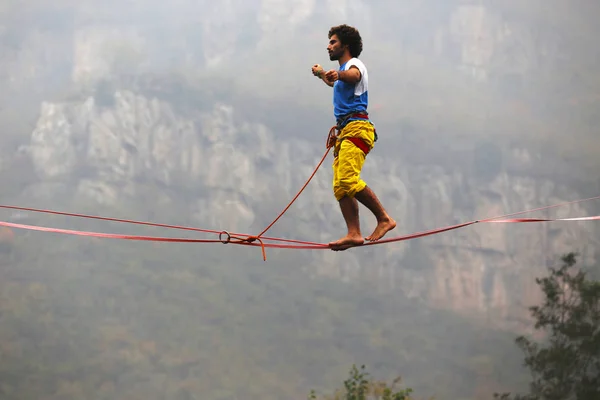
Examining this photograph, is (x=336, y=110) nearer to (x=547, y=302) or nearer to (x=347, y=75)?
(x=347, y=75)

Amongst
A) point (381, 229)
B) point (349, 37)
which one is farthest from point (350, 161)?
point (349, 37)

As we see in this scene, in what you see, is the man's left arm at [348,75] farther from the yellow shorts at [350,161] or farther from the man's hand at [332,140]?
the man's hand at [332,140]

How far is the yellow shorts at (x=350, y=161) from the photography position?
8.11 meters

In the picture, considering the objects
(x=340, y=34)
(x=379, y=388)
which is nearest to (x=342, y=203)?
(x=340, y=34)

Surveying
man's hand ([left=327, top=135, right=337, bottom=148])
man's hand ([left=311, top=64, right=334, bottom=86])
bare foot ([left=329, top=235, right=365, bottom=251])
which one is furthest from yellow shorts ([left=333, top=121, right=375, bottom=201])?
man's hand ([left=311, top=64, right=334, bottom=86])

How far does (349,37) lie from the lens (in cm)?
830

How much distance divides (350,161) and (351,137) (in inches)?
8.4

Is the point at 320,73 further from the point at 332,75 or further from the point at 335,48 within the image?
the point at 335,48

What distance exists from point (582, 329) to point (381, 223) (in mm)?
37637

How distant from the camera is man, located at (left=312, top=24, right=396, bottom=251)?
813 centimetres

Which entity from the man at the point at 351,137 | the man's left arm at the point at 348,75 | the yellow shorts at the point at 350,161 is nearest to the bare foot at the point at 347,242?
the man at the point at 351,137

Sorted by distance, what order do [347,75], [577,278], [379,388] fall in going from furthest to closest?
1. [577,278]
2. [379,388]
3. [347,75]

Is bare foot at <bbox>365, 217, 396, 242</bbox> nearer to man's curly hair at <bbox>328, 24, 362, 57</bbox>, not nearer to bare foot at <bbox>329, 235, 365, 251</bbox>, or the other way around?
bare foot at <bbox>329, 235, 365, 251</bbox>

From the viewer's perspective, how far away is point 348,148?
322 inches
